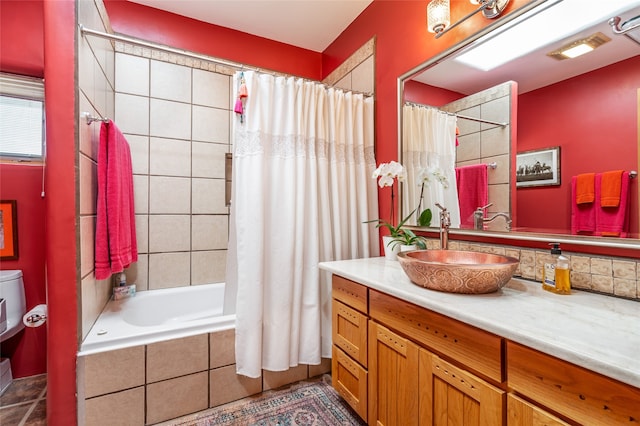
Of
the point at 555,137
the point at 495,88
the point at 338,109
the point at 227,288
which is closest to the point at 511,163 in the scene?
the point at 555,137

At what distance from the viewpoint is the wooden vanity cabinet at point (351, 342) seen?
51.5 inches

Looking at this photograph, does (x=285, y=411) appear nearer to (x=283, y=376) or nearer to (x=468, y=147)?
(x=283, y=376)

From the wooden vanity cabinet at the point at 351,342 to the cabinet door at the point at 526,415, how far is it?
2.05 ft

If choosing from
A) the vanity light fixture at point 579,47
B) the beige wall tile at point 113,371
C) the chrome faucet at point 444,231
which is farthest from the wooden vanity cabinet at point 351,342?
the vanity light fixture at point 579,47

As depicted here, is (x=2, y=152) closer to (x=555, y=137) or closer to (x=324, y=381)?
(x=324, y=381)

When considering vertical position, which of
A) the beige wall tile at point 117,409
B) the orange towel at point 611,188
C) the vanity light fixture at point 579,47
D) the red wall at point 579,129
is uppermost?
the vanity light fixture at point 579,47

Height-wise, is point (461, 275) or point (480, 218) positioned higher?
point (480, 218)

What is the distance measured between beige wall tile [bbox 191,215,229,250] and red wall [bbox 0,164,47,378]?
0.89 m

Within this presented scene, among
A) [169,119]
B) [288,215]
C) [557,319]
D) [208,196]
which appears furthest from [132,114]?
[557,319]

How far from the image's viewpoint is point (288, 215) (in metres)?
1.68

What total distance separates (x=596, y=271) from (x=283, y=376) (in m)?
1.64

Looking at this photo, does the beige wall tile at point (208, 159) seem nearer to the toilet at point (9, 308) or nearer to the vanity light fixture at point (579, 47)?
the toilet at point (9, 308)

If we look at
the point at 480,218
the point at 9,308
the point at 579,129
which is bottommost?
the point at 9,308

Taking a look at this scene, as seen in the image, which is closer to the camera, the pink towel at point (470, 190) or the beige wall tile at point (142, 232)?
the pink towel at point (470, 190)
